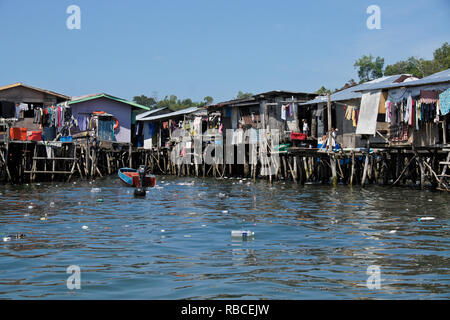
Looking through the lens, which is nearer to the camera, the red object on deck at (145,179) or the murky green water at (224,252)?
the murky green water at (224,252)

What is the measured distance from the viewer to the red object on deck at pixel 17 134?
28.0 meters

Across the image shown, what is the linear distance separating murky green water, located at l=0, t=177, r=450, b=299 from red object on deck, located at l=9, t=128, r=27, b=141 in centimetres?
1348

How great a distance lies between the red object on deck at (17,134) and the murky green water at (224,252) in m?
13.5

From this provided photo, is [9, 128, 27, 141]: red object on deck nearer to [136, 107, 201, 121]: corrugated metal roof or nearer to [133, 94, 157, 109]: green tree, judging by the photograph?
[136, 107, 201, 121]: corrugated metal roof

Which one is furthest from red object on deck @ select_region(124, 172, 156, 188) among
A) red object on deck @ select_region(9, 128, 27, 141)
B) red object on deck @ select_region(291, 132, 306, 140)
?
red object on deck @ select_region(291, 132, 306, 140)

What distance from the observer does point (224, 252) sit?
28.0 feet

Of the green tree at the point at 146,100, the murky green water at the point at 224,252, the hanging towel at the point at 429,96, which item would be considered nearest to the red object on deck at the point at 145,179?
the murky green water at the point at 224,252

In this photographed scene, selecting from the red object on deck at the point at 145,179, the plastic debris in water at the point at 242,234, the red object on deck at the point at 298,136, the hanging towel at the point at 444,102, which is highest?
the hanging towel at the point at 444,102

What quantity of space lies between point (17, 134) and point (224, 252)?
894 inches

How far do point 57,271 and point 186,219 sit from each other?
5.78m

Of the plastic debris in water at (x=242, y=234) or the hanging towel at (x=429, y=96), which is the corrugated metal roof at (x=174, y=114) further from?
the plastic debris in water at (x=242, y=234)

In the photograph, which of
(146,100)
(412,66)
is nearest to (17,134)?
(412,66)

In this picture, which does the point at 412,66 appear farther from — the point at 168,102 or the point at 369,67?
the point at 168,102

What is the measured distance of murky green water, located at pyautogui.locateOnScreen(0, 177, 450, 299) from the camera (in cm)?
639
